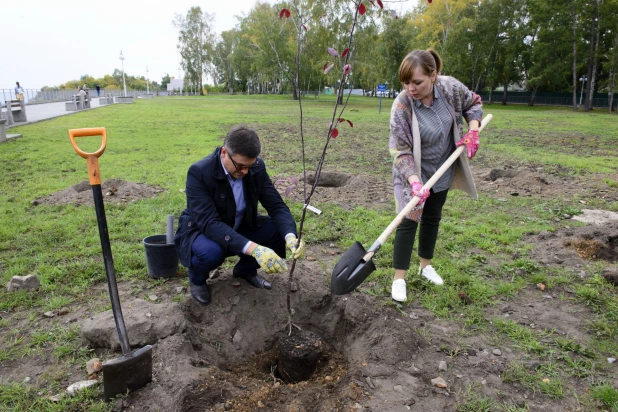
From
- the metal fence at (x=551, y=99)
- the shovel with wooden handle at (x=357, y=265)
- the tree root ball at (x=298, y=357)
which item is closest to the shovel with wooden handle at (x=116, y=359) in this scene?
the tree root ball at (x=298, y=357)

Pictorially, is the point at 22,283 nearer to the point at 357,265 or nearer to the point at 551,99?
the point at 357,265

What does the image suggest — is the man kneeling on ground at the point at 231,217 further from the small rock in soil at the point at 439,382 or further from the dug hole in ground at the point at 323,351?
the small rock in soil at the point at 439,382

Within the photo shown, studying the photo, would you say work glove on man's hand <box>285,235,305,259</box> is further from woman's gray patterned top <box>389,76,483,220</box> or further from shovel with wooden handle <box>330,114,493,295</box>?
woman's gray patterned top <box>389,76,483,220</box>

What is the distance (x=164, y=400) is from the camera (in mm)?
2291

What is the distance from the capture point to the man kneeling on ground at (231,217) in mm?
2752

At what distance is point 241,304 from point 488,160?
7738 millimetres

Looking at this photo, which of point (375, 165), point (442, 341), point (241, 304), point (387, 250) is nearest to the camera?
point (442, 341)

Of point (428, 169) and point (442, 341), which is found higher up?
point (428, 169)

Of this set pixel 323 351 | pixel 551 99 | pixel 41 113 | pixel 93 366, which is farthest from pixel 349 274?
pixel 551 99

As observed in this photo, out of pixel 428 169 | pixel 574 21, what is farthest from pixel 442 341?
pixel 574 21

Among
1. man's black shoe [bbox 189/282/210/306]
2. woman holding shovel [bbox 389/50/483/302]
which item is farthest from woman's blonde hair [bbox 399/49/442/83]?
man's black shoe [bbox 189/282/210/306]

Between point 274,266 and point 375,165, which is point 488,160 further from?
point 274,266

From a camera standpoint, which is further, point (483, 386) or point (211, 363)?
point (211, 363)

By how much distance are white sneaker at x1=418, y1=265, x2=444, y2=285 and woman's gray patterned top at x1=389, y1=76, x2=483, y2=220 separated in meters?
0.83
